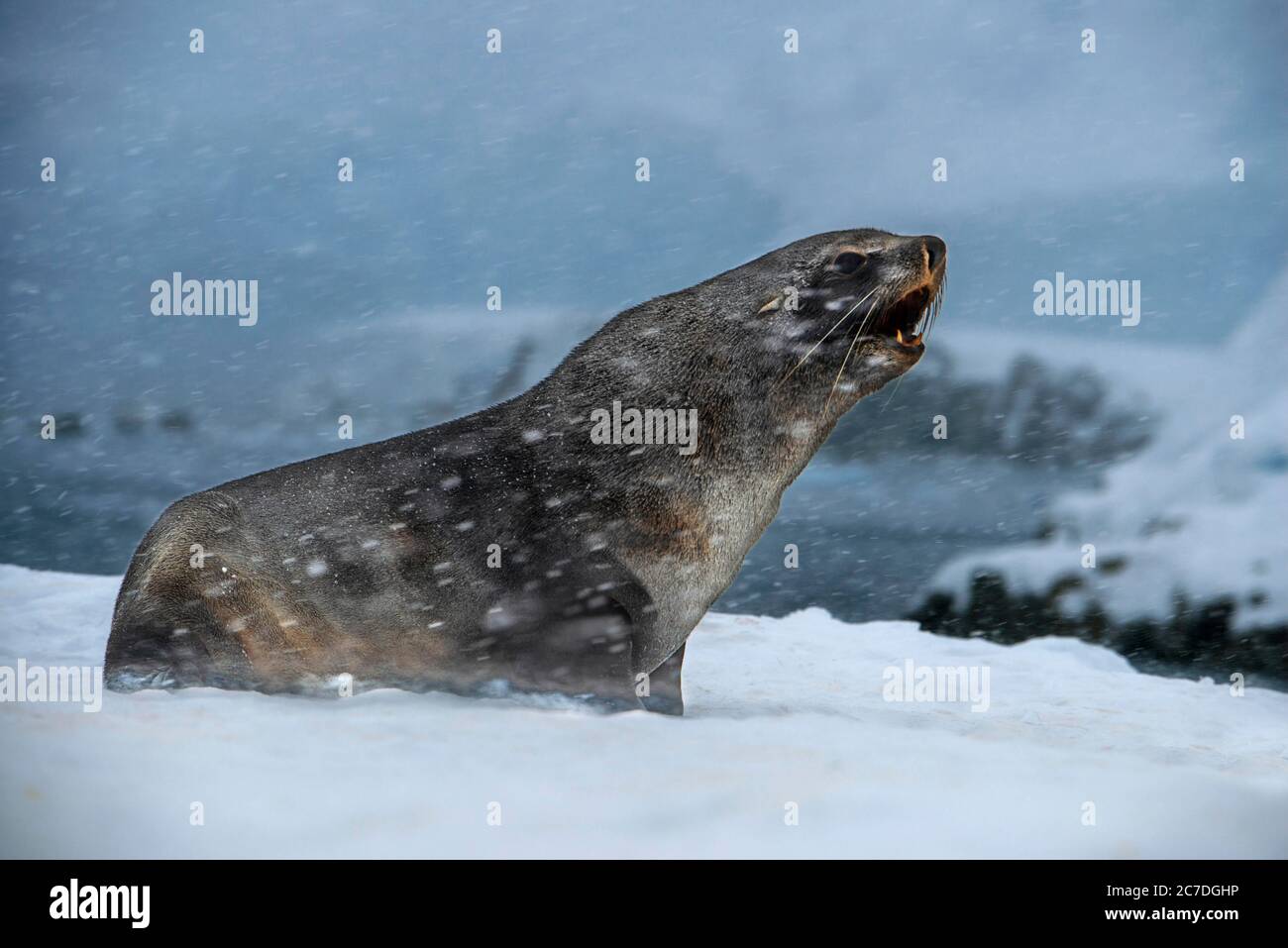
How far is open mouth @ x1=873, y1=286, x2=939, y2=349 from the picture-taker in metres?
4.09

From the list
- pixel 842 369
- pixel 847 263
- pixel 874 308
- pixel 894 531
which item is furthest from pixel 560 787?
pixel 894 531

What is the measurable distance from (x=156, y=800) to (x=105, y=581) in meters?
4.90

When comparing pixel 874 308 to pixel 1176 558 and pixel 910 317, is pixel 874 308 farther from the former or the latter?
pixel 1176 558

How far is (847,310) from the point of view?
4.03 m

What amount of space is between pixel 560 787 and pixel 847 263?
2436mm

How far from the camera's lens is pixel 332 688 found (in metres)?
3.75

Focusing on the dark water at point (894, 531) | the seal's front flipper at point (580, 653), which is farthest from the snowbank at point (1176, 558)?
the seal's front flipper at point (580, 653)

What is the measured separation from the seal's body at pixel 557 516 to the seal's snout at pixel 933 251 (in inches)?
0.4

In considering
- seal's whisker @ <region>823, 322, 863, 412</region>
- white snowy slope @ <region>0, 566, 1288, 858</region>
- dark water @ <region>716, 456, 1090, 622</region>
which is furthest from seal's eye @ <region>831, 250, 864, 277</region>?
dark water @ <region>716, 456, 1090, 622</region>

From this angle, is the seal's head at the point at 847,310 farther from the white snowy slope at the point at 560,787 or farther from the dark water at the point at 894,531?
the dark water at the point at 894,531

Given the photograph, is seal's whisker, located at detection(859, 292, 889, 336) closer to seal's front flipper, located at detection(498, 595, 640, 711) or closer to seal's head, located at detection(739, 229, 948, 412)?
seal's head, located at detection(739, 229, 948, 412)

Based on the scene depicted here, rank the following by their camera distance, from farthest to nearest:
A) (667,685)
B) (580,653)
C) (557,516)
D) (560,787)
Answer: (667,685), (557,516), (580,653), (560,787)
